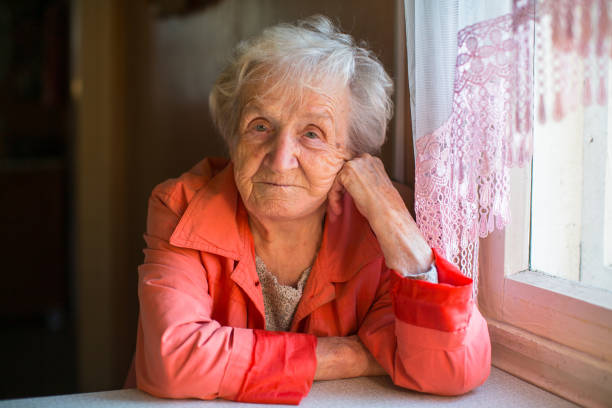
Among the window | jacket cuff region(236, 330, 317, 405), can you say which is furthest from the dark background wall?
the window

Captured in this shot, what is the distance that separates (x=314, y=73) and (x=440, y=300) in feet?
1.95

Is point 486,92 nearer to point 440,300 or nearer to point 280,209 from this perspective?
point 440,300

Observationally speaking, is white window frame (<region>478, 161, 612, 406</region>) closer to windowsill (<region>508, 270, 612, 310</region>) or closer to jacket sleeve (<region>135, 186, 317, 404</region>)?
windowsill (<region>508, 270, 612, 310</region>)

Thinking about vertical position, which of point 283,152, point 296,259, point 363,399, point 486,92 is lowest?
point 363,399

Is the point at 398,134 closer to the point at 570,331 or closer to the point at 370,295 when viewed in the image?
the point at 370,295

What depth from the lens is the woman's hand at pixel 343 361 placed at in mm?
1196

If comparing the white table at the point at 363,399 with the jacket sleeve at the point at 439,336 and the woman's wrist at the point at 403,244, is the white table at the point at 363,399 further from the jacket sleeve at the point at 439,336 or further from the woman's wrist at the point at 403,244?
the woman's wrist at the point at 403,244

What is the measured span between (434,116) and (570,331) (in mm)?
518

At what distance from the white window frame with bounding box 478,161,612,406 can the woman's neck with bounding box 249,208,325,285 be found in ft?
1.44

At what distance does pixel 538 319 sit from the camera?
1193mm

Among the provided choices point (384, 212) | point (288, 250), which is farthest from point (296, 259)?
point (384, 212)

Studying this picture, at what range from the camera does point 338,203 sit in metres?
1.40

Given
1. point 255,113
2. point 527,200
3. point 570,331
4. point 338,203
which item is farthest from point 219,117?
point 570,331

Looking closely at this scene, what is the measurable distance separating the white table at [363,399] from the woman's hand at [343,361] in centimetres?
2
